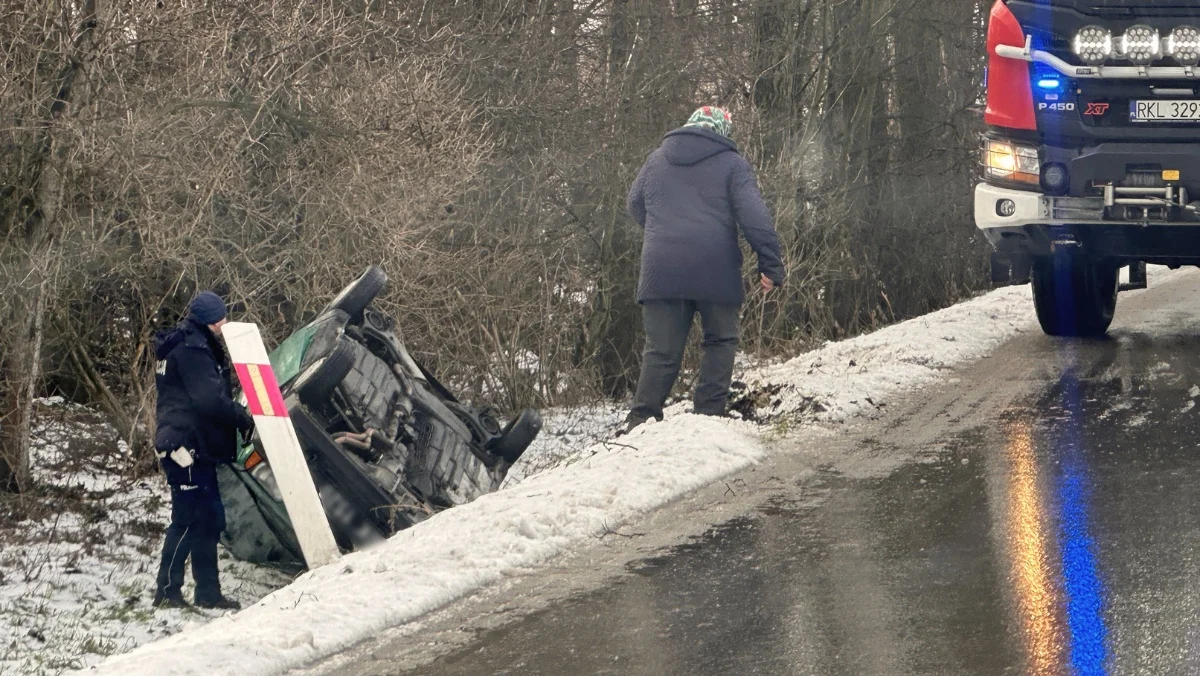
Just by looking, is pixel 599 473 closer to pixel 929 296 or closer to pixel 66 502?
pixel 66 502

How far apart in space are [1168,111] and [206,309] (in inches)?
245

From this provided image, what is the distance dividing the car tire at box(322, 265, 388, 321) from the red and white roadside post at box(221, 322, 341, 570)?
1.59 meters

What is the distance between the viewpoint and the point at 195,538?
24.7 feet

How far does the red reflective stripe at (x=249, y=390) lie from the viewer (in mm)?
6398

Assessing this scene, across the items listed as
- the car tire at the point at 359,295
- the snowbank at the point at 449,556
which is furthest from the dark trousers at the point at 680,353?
the car tire at the point at 359,295

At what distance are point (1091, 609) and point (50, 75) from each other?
22.4 feet

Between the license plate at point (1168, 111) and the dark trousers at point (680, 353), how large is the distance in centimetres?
355

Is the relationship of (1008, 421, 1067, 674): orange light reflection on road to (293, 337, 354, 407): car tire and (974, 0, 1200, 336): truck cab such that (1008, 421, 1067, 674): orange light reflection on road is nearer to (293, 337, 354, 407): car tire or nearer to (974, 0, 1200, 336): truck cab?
(293, 337, 354, 407): car tire

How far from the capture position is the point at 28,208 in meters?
9.22

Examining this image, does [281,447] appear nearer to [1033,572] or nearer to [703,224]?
[703,224]

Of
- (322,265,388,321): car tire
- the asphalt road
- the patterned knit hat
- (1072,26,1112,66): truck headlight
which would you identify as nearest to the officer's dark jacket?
(322,265,388,321): car tire

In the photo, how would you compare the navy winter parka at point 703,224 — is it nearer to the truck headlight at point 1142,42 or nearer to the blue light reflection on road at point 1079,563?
the blue light reflection on road at point 1079,563

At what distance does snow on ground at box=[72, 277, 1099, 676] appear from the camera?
443cm

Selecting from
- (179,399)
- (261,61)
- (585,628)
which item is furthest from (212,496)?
(261,61)
